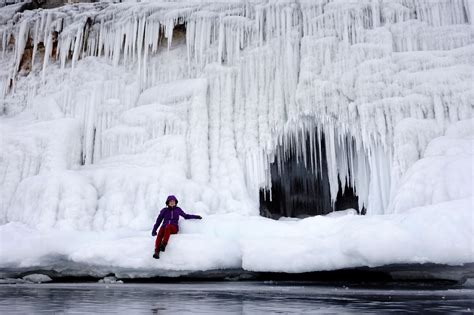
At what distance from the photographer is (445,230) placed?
6.30 m

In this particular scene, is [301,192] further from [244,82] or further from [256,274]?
[256,274]

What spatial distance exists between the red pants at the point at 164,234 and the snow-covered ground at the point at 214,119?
7.7 inches

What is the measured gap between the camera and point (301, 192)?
1897cm

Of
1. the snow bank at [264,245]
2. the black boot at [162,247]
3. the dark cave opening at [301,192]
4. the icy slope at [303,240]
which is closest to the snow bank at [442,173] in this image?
the icy slope at [303,240]

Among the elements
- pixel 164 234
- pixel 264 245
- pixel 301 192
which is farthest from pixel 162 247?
pixel 301 192

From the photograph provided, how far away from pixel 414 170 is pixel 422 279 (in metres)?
2.66

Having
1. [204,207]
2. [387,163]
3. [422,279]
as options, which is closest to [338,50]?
[387,163]

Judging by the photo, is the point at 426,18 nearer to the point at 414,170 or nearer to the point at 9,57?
the point at 414,170

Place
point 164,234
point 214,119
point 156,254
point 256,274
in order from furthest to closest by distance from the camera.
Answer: point 214,119
point 256,274
point 164,234
point 156,254

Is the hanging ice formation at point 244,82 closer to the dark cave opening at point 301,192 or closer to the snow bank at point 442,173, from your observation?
the snow bank at point 442,173

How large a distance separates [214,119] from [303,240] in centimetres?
593

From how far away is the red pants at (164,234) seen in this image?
801 centimetres

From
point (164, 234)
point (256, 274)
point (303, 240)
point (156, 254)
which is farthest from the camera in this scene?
point (256, 274)

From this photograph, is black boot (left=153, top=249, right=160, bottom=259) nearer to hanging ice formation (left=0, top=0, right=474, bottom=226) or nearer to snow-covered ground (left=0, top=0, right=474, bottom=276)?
snow-covered ground (left=0, top=0, right=474, bottom=276)
